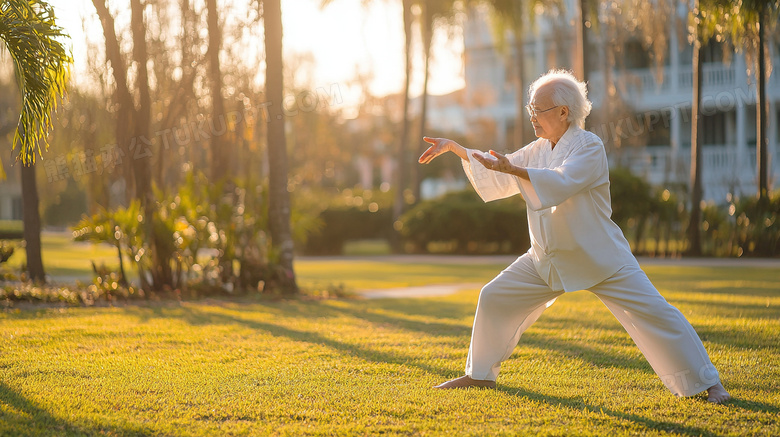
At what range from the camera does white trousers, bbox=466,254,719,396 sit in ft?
15.5

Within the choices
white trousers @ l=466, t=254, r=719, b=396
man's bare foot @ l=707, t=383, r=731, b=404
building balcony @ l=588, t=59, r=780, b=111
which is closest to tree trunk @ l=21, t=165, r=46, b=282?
white trousers @ l=466, t=254, r=719, b=396

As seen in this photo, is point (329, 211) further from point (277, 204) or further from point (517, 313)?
point (517, 313)

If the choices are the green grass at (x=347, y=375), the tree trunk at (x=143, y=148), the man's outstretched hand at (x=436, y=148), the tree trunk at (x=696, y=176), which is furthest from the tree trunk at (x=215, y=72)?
the tree trunk at (x=696, y=176)

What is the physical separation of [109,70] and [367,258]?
13136 mm

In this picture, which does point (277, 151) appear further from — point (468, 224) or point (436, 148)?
point (468, 224)

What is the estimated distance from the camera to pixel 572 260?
4.84 metres

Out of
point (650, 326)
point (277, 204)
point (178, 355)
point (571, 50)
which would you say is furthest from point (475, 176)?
point (571, 50)

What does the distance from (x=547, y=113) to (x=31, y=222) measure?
10.3 m

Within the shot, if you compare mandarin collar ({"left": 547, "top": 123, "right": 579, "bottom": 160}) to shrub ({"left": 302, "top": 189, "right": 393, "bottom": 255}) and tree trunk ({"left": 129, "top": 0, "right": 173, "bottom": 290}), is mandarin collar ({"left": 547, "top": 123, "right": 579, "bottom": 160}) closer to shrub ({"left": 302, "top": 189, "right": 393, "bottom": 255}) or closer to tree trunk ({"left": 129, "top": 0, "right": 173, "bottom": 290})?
tree trunk ({"left": 129, "top": 0, "right": 173, "bottom": 290})

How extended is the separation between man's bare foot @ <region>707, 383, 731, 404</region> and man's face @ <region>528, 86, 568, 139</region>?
1788mm

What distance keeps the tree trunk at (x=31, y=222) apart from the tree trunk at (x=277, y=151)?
153 inches

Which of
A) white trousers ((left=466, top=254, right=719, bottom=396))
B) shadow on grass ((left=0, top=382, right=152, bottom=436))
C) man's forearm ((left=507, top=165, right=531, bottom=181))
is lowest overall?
shadow on grass ((left=0, top=382, right=152, bottom=436))

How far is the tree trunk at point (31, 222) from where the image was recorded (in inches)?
495

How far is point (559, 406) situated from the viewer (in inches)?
184
